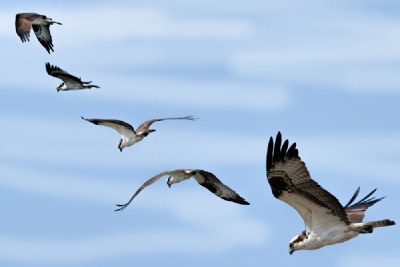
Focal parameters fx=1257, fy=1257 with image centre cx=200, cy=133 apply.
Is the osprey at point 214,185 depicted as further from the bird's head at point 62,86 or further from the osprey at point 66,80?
the bird's head at point 62,86

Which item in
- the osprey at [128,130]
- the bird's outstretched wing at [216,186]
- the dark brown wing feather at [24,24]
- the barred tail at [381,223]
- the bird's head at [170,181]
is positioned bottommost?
the barred tail at [381,223]

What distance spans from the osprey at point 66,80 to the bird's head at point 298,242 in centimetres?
1116

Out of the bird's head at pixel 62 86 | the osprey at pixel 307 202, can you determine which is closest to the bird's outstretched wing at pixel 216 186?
the osprey at pixel 307 202

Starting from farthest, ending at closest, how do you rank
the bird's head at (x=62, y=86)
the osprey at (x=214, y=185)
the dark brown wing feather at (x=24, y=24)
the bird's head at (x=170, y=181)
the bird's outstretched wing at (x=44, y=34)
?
the bird's outstretched wing at (x=44, y=34) → the bird's head at (x=62, y=86) → the dark brown wing feather at (x=24, y=24) → the bird's head at (x=170, y=181) → the osprey at (x=214, y=185)

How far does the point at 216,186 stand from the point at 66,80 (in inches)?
277

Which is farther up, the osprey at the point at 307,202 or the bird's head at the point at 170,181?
the bird's head at the point at 170,181

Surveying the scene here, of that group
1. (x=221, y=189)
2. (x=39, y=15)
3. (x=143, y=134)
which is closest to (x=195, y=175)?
(x=221, y=189)

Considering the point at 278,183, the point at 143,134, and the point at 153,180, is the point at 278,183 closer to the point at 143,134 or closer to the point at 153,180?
the point at 153,180

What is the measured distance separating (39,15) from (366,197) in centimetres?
1168

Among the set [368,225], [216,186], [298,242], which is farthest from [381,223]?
[216,186]

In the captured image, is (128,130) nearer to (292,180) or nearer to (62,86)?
(62,86)

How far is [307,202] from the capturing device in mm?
18609

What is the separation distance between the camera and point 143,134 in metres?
27.0

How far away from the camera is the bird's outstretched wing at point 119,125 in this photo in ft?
87.4
